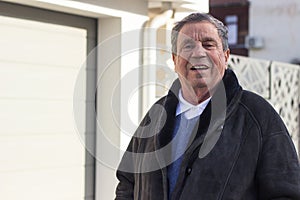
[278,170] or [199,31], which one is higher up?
[199,31]

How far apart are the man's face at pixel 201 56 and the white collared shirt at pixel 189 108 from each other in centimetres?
6

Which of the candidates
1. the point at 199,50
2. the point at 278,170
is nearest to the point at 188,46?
the point at 199,50

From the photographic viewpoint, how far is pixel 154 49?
160 inches

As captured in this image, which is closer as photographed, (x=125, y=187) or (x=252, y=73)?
(x=125, y=187)

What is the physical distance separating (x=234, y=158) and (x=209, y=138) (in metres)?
0.12

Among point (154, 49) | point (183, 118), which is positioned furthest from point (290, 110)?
point (183, 118)

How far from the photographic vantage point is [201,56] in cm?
210

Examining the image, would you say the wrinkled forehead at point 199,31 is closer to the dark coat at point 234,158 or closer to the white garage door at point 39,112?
the dark coat at point 234,158

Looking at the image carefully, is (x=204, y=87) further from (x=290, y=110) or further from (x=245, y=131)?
(x=290, y=110)

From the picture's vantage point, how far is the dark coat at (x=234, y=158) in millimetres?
1953

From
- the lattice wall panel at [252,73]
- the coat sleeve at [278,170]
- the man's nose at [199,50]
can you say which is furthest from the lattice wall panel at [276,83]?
the coat sleeve at [278,170]

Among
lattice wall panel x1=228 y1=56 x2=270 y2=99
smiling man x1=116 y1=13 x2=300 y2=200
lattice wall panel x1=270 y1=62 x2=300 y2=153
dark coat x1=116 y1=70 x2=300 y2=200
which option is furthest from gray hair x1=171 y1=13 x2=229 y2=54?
lattice wall panel x1=270 y1=62 x2=300 y2=153

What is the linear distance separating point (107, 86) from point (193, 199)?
6.68ft

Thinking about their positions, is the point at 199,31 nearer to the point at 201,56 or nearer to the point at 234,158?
the point at 201,56
